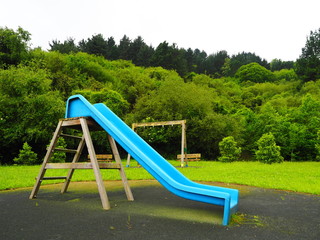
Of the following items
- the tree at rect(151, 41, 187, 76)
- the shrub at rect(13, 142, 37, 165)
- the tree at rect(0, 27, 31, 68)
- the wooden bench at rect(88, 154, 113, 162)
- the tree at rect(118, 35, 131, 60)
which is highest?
the tree at rect(118, 35, 131, 60)

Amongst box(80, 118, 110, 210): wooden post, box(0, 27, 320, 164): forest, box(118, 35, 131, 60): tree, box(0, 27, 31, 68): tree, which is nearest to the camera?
box(80, 118, 110, 210): wooden post

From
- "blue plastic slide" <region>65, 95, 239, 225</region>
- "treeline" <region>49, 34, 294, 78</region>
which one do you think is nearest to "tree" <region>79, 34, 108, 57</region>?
"treeline" <region>49, 34, 294, 78</region>

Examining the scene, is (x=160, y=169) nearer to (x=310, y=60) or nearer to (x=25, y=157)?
(x=25, y=157)

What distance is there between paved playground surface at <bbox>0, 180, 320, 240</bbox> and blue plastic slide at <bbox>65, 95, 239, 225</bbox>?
35cm

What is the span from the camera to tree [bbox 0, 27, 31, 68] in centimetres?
2733

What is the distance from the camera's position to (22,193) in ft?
21.3

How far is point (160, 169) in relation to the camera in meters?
4.51

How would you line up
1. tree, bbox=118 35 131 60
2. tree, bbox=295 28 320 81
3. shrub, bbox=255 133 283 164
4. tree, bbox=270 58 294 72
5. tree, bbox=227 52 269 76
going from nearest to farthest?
shrub, bbox=255 133 283 164 → tree, bbox=295 28 320 81 → tree, bbox=118 35 131 60 → tree, bbox=227 52 269 76 → tree, bbox=270 58 294 72

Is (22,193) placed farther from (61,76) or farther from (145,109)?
(61,76)

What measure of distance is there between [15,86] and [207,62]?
2174 inches

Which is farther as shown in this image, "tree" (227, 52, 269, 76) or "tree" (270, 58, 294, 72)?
"tree" (270, 58, 294, 72)

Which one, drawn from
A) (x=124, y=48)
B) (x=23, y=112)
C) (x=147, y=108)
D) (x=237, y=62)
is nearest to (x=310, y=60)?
(x=237, y=62)

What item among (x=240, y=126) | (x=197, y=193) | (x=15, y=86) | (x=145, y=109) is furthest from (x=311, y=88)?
(x=197, y=193)

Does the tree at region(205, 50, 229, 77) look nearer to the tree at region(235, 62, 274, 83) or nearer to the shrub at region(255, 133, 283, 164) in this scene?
the tree at region(235, 62, 274, 83)
